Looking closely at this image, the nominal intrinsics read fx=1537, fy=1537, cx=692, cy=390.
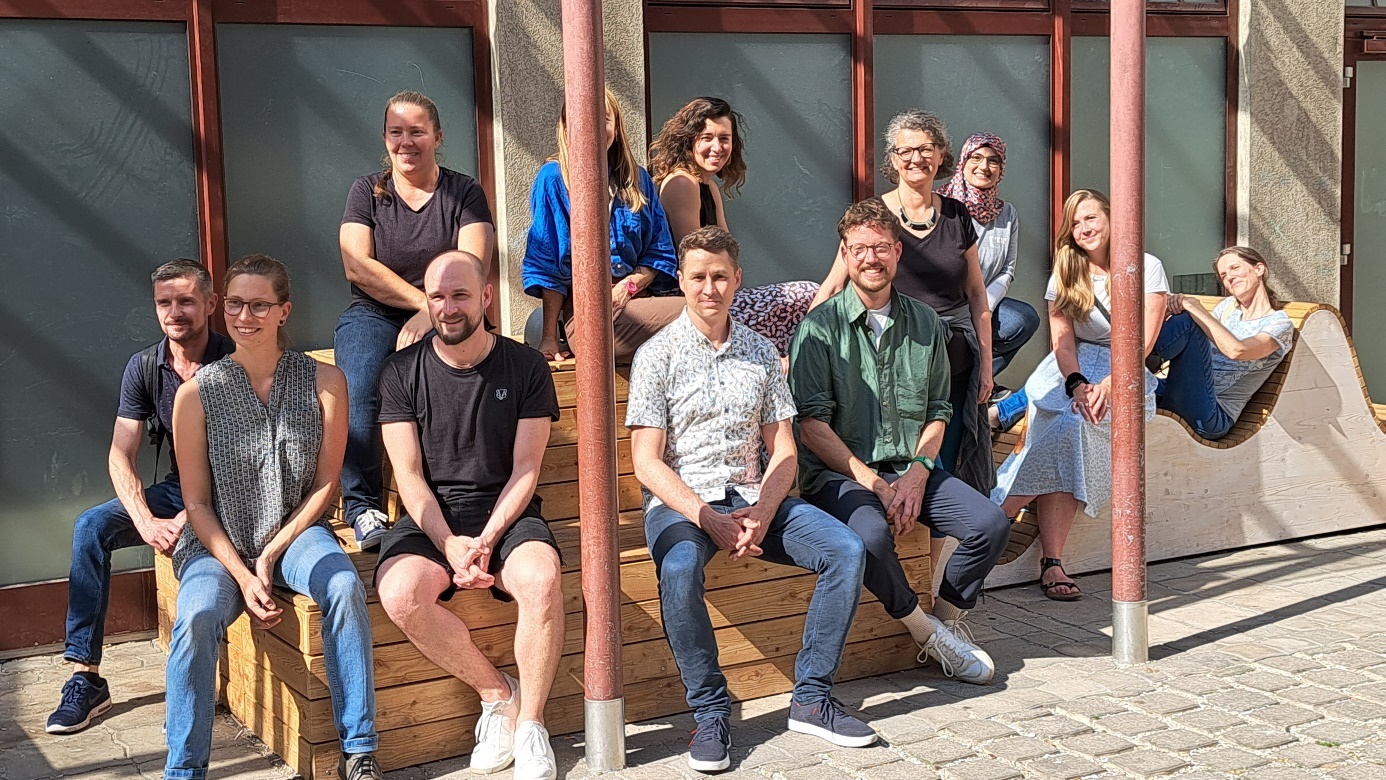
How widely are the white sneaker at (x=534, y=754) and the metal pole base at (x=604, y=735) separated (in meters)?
0.12

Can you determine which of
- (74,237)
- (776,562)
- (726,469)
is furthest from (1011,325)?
(74,237)

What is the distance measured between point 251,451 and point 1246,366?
4671 millimetres

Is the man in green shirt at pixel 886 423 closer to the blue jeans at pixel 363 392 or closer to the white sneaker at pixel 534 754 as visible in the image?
the white sneaker at pixel 534 754

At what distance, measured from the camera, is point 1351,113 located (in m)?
9.22

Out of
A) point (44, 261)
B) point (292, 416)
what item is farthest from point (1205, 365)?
point (44, 261)

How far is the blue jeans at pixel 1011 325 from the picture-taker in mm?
7262

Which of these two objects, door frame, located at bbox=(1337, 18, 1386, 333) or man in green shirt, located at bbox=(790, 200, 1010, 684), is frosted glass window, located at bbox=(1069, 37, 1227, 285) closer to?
door frame, located at bbox=(1337, 18, 1386, 333)

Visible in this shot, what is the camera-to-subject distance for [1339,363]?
→ 7523 millimetres

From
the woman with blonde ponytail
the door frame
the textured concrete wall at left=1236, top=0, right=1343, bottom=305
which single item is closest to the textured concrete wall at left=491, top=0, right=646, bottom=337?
the woman with blonde ponytail

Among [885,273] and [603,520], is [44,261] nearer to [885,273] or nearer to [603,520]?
[603,520]

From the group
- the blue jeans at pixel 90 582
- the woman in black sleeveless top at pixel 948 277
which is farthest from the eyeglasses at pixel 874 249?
the blue jeans at pixel 90 582

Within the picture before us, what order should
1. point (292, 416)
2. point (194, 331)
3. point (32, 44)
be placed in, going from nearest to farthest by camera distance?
point (292, 416) < point (194, 331) < point (32, 44)

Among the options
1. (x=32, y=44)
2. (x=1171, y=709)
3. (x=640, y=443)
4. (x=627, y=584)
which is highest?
(x=32, y=44)

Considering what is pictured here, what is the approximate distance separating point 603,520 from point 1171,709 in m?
2.01
